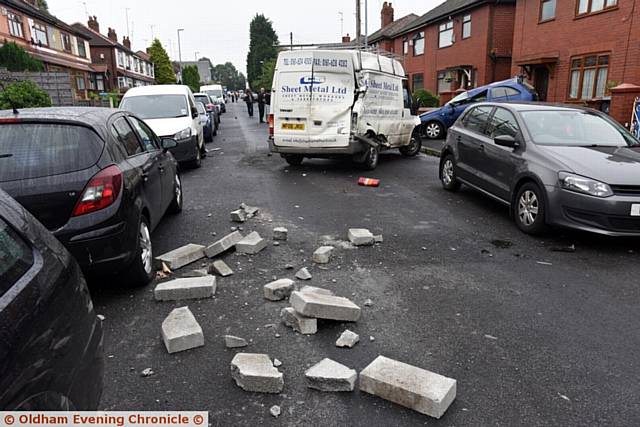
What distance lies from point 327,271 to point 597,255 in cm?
313

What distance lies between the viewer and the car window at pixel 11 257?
5.84 ft

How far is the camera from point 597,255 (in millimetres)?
5551

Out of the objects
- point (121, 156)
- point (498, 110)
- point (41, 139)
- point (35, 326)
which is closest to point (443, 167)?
point (498, 110)

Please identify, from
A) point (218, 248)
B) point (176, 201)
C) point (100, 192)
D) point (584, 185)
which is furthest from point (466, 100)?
point (100, 192)

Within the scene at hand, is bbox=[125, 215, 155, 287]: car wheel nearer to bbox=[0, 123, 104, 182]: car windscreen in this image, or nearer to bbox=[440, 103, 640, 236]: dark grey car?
bbox=[0, 123, 104, 182]: car windscreen

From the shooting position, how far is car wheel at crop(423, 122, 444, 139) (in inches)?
677

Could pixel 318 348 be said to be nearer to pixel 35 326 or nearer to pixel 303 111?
pixel 35 326

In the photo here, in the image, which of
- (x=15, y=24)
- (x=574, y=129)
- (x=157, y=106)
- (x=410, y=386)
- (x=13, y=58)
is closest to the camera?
(x=410, y=386)

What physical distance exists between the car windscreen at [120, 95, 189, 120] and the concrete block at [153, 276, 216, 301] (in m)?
8.18

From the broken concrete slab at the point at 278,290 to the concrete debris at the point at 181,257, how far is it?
1.23m

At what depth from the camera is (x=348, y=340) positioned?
3564 mm

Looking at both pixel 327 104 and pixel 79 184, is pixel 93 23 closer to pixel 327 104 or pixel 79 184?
pixel 327 104

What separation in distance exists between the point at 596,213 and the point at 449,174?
3640mm

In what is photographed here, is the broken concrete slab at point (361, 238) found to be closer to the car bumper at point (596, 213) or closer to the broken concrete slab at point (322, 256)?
the broken concrete slab at point (322, 256)
